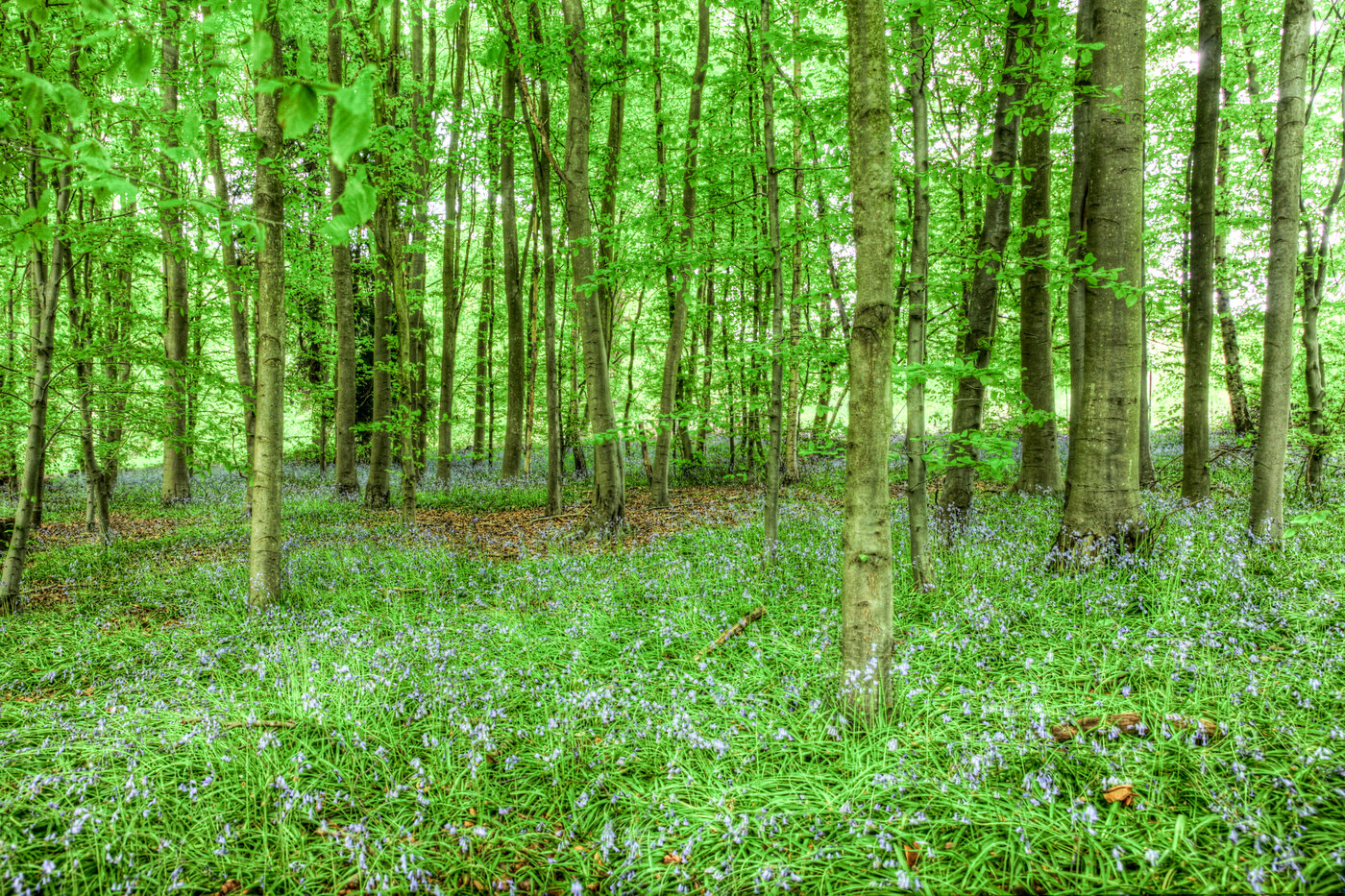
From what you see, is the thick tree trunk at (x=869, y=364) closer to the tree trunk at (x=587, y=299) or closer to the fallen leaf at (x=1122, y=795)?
the fallen leaf at (x=1122, y=795)

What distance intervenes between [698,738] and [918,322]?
13.7 feet

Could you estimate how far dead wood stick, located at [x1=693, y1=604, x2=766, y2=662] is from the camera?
4491 mm

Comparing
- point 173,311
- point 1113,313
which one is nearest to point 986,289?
point 1113,313

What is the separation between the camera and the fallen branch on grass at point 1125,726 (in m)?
3.05

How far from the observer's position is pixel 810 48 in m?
5.68

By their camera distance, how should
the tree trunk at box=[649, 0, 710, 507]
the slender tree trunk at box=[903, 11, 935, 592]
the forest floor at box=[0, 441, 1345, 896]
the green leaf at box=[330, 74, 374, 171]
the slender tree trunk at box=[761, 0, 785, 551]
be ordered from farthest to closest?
1. the tree trunk at box=[649, 0, 710, 507]
2. the slender tree trunk at box=[761, 0, 785, 551]
3. the slender tree trunk at box=[903, 11, 935, 592]
4. the forest floor at box=[0, 441, 1345, 896]
5. the green leaf at box=[330, 74, 374, 171]

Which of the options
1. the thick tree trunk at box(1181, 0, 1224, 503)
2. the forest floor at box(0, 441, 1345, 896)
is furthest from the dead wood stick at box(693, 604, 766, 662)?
the thick tree trunk at box(1181, 0, 1224, 503)

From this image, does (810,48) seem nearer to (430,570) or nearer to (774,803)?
(774,803)

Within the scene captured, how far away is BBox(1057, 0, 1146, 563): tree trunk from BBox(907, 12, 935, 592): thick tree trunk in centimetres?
146

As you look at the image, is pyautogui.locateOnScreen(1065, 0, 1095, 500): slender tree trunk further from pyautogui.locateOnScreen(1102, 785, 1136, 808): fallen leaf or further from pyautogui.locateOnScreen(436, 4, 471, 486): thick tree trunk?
pyautogui.locateOnScreen(436, 4, 471, 486): thick tree trunk

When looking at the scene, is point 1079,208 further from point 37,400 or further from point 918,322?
point 37,400

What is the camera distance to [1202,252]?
8.06m

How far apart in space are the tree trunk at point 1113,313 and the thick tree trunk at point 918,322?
57.6 inches

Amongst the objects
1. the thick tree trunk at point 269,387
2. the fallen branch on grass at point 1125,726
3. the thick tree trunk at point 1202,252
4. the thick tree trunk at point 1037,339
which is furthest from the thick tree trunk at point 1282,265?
the thick tree trunk at point 269,387
